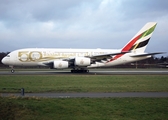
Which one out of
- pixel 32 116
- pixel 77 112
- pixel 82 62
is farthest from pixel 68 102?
pixel 82 62

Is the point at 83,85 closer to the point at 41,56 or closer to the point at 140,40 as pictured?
the point at 41,56

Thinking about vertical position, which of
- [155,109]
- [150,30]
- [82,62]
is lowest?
[155,109]

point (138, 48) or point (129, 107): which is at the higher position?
point (138, 48)

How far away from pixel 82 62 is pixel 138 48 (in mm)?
10298

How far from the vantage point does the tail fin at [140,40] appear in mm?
43031

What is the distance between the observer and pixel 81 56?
41812 millimetres

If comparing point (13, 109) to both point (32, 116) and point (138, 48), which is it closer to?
point (32, 116)

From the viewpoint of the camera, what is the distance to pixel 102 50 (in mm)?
43250

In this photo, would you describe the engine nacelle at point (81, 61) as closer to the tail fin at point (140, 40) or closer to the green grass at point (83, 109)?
the tail fin at point (140, 40)

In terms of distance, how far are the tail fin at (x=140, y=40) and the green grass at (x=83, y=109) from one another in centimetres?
3017

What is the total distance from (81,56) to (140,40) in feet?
33.2

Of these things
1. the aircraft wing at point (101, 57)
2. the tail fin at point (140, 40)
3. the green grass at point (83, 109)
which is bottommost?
the green grass at point (83, 109)

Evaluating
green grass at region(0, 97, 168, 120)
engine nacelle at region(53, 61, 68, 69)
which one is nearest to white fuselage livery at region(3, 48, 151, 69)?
engine nacelle at region(53, 61, 68, 69)

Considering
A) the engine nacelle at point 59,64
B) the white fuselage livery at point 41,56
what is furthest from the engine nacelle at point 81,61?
the white fuselage livery at point 41,56
